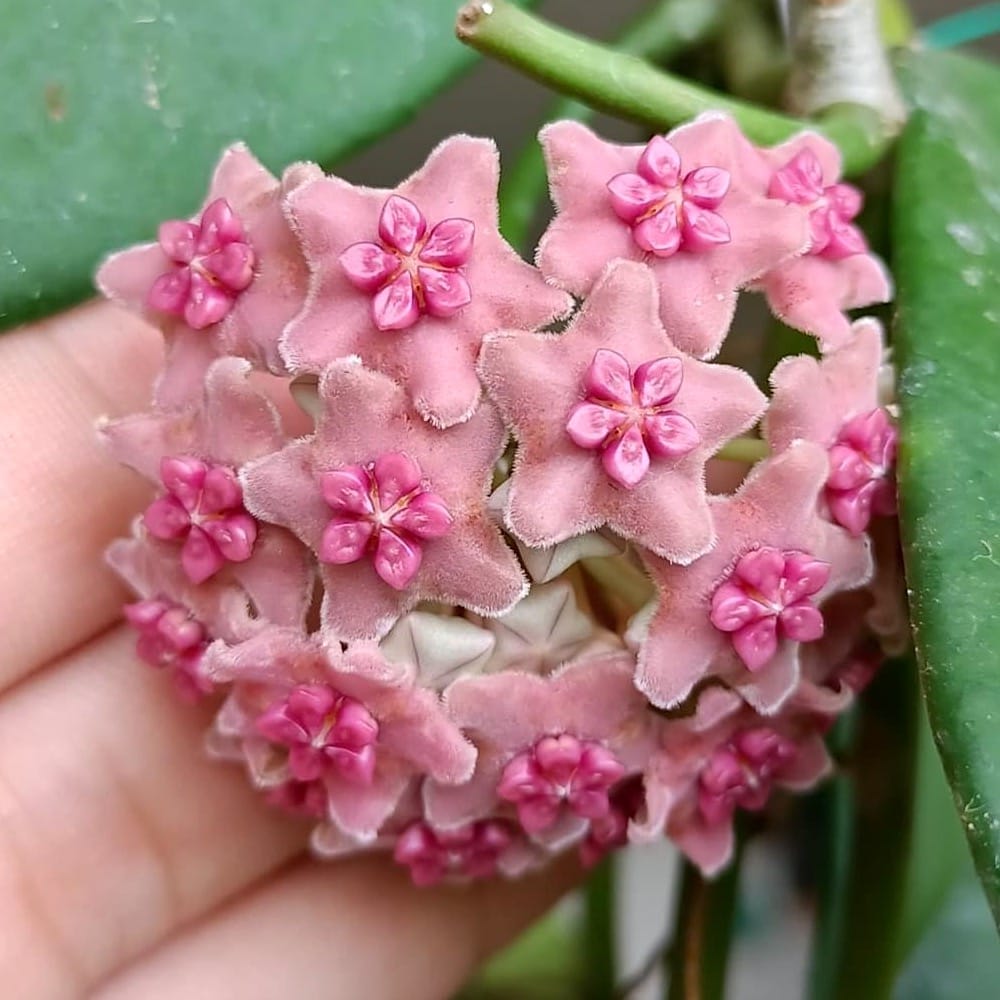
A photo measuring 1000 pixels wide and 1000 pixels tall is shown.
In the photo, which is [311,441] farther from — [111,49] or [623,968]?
[623,968]

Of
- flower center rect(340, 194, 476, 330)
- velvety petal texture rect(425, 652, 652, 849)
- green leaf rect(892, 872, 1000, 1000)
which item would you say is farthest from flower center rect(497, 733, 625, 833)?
green leaf rect(892, 872, 1000, 1000)

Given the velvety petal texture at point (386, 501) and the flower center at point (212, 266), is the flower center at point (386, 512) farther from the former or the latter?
the flower center at point (212, 266)

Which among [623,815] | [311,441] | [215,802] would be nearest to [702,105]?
[311,441]

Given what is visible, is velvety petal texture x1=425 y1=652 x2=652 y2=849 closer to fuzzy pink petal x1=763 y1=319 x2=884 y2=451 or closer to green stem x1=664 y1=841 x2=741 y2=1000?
fuzzy pink petal x1=763 y1=319 x2=884 y2=451

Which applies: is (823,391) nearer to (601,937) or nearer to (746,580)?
(746,580)

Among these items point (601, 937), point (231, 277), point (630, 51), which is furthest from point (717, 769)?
point (601, 937)

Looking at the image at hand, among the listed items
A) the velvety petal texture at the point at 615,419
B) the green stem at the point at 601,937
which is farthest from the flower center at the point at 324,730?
the green stem at the point at 601,937
